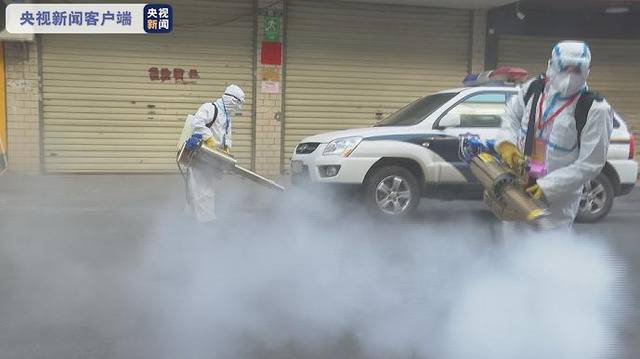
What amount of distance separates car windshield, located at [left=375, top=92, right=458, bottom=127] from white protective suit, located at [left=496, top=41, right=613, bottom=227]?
16.1 ft

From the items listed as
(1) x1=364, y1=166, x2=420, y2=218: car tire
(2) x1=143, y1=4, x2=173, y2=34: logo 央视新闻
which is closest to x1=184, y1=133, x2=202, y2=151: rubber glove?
(1) x1=364, y1=166, x2=420, y2=218: car tire

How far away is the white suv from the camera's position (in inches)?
321

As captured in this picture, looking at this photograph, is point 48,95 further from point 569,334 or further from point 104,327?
point 569,334

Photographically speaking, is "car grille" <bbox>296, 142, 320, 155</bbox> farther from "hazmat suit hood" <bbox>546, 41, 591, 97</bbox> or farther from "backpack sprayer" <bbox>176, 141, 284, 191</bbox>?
"hazmat suit hood" <bbox>546, 41, 591, 97</bbox>

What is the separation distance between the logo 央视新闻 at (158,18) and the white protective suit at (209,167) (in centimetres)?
504

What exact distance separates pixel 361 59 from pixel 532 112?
9.75m

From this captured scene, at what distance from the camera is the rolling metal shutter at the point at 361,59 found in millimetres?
12867

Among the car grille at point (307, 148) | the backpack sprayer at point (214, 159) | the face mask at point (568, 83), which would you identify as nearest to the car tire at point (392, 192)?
the car grille at point (307, 148)

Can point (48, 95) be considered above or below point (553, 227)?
above

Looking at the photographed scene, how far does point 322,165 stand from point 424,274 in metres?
3.11

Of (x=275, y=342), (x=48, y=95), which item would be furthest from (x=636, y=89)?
(x=275, y=342)

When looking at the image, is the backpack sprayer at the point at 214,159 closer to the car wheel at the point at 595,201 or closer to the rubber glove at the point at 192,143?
the rubber glove at the point at 192,143

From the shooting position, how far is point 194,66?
12430 mm

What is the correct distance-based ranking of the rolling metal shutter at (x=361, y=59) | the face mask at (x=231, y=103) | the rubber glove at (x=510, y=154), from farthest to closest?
the rolling metal shutter at (x=361, y=59) < the face mask at (x=231, y=103) < the rubber glove at (x=510, y=154)
